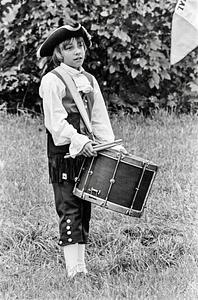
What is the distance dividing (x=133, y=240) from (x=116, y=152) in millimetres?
1153

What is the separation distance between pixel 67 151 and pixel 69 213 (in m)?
0.36

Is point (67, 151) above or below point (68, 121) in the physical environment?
below

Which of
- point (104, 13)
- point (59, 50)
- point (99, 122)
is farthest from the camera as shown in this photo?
point (104, 13)

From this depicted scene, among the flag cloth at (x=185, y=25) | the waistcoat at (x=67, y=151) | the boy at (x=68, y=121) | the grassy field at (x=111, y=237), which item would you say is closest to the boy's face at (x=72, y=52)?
the boy at (x=68, y=121)

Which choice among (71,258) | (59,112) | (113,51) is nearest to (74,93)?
(59,112)

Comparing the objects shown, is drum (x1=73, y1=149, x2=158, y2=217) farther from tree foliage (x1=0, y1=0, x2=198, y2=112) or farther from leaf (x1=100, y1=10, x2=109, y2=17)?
leaf (x1=100, y1=10, x2=109, y2=17)

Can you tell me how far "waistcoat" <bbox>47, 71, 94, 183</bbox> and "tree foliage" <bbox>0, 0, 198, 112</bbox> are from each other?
139 inches

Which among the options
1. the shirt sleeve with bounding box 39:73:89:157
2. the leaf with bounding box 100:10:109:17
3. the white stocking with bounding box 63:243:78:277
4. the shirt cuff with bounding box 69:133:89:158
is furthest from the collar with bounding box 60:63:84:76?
the leaf with bounding box 100:10:109:17

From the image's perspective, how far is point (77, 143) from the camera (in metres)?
3.96

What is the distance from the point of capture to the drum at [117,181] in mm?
3967

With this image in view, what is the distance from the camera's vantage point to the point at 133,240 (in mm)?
4926

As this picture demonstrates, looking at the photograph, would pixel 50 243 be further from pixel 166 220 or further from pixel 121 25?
pixel 121 25

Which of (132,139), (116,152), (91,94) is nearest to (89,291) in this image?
(116,152)

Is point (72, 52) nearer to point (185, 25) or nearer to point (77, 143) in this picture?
point (77, 143)
